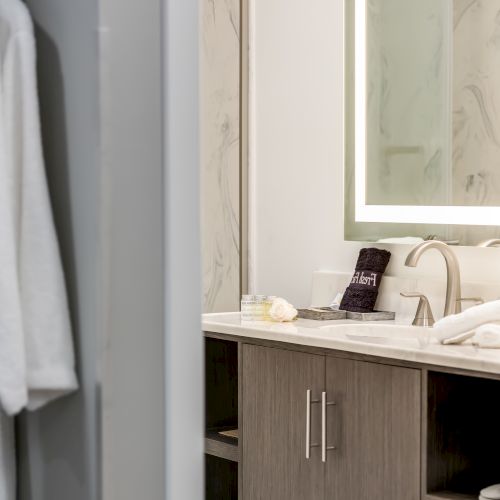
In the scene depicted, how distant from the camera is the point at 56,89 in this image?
1146 millimetres

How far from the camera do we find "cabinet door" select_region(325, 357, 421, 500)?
7.50 feet

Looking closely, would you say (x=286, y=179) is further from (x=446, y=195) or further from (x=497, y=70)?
(x=497, y=70)

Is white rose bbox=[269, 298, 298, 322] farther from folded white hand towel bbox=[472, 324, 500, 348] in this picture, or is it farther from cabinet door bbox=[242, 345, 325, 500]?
folded white hand towel bbox=[472, 324, 500, 348]

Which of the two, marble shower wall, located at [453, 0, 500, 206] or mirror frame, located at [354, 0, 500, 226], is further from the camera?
mirror frame, located at [354, 0, 500, 226]

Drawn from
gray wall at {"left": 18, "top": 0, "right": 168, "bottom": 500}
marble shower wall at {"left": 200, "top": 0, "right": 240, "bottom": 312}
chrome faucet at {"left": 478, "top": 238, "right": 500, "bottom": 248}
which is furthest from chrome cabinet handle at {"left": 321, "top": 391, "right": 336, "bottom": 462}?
gray wall at {"left": 18, "top": 0, "right": 168, "bottom": 500}

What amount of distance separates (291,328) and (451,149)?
0.68 m

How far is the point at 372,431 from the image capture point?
2.38 metres

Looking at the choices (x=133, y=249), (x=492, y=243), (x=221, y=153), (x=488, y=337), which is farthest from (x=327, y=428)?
(x=133, y=249)

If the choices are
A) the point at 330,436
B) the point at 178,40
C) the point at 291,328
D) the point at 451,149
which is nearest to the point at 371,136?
the point at 451,149

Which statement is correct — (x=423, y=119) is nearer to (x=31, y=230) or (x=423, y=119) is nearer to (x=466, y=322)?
(x=466, y=322)

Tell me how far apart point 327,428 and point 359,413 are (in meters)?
0.13

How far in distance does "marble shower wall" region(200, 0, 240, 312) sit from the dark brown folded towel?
0.58 meters

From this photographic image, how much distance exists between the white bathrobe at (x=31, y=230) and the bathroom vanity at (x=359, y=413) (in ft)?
3.96

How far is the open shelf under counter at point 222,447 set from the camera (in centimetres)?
286
